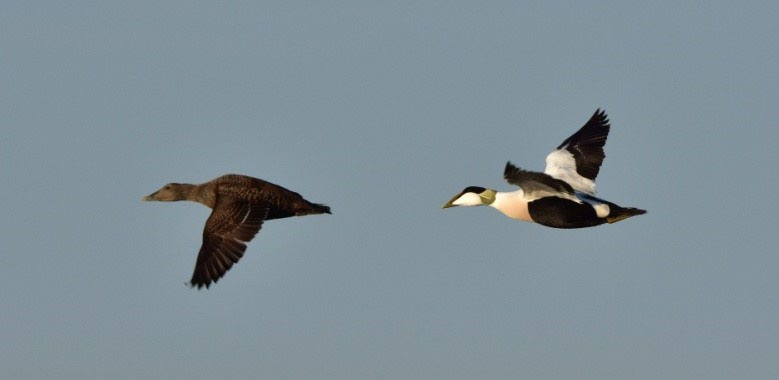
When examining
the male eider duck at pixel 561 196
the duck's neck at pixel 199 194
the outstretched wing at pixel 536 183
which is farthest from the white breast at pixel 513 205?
the duck's neck at pixel 199 194

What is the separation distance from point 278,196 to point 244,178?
596 mm

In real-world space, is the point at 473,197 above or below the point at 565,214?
above

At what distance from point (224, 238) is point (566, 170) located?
5.12m

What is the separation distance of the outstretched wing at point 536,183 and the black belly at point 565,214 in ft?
0.31

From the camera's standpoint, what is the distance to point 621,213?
1791 centimetres

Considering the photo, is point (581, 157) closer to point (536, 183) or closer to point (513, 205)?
point (513, 205)

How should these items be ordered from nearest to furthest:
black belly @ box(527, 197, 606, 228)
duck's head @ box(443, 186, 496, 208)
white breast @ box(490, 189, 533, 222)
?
black belly @ box(527, 197, 606, 228) → white breast @ box(490, 189, 533, 222) → duck's head @ box(443, 186, 496, 208)

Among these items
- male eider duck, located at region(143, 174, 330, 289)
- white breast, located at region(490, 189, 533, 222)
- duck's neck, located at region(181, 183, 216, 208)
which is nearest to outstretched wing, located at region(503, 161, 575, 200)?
white breast, located at region(490, 189, 533, 222)

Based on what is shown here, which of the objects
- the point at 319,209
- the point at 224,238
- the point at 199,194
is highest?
the point at 199,194

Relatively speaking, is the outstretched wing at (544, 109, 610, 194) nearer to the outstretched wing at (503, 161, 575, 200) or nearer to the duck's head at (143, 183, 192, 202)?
the outstretched wing at (503, 161, 575, 200)

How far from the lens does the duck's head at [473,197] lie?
18.8m

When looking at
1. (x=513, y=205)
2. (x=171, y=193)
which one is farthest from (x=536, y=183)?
(x=171, y=193)

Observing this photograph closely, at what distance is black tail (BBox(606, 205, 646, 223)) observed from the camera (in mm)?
17828

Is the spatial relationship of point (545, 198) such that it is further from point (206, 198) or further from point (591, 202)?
point (206, 198)
